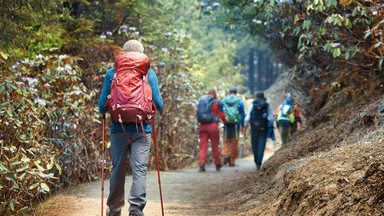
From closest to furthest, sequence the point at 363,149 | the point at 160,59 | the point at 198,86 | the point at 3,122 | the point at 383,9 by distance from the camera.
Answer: the point at 363,149, the point at 3,122, the point at 383,9, the point at 160,59, the point at 198,86

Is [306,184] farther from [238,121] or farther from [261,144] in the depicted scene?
[238,121]

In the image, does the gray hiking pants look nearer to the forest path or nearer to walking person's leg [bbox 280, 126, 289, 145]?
the forest path

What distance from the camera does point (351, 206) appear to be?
3643 mm

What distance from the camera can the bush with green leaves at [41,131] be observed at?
5.75 metres

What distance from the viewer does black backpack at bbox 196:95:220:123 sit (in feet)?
41.5

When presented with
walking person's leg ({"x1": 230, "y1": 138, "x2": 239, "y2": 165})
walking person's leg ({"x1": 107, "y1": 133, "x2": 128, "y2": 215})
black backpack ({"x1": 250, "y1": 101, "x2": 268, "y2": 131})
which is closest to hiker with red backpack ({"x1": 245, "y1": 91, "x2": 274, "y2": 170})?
black backpack ({"x1": 250, "y1": 101, "x2": 268, "y2": 131})

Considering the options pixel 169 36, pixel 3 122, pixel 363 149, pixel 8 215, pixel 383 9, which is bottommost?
pixel 8 215

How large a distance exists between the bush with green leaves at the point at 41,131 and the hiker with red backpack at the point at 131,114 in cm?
87

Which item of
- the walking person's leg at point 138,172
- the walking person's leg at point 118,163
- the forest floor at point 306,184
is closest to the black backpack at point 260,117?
the forest floor at point 306,184

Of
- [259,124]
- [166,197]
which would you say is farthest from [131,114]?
[259,124]

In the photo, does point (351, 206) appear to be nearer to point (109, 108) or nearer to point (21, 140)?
point (109, 108)

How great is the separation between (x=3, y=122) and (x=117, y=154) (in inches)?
62.9

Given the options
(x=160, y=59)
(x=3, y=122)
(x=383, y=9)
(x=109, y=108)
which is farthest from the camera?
(x=160, y=59)

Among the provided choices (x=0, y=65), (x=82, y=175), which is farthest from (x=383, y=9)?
(x=82, y=175)
